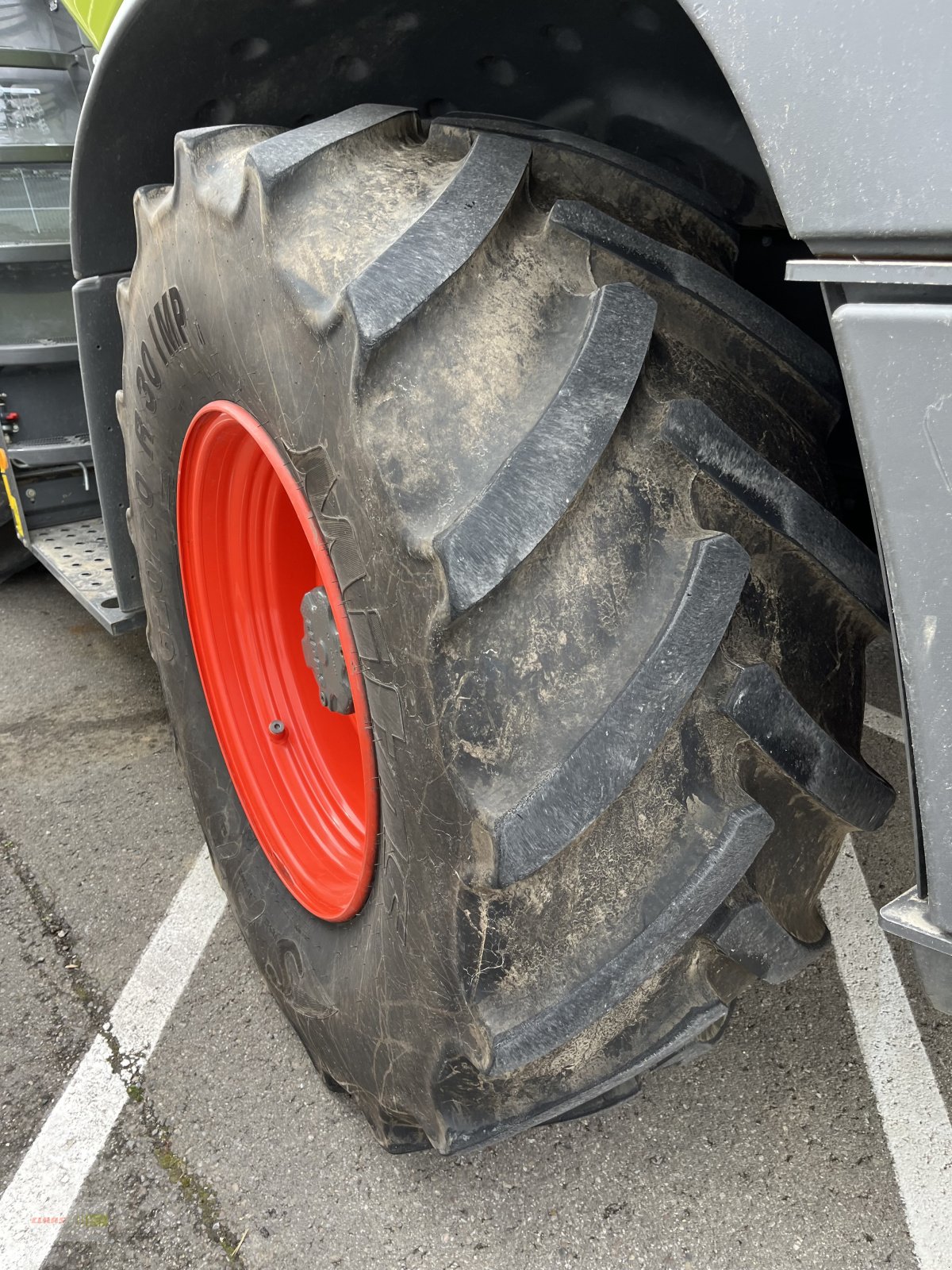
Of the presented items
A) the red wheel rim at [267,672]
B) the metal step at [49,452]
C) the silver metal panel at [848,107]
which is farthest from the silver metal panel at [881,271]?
the metal step at [49,452]

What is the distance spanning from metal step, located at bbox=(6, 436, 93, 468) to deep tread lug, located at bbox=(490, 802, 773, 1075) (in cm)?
187

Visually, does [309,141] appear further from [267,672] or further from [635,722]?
[267,672]

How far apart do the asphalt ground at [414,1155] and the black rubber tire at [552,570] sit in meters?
0.32

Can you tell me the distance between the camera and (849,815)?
3.39 ft

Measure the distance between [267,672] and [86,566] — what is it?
79 cm

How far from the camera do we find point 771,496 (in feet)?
3.07

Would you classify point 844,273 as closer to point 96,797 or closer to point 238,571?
point 238,571

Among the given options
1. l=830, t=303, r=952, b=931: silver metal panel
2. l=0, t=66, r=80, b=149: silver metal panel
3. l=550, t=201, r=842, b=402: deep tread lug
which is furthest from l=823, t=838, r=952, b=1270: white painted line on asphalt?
l=0, t=66, r=80, b=149: silver metal panel

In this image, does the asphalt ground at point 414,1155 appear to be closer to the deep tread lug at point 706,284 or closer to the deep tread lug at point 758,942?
the deep tread lug at point 758,942

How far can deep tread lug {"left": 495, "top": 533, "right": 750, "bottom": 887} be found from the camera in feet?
2.89

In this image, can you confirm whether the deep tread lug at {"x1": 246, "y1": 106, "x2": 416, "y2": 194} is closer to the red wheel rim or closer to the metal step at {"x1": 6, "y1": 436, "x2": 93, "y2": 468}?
the red wheel rim

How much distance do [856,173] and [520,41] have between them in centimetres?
74

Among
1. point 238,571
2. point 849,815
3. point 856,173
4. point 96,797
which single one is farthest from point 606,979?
point 96,797

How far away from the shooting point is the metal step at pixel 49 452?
2359mm
